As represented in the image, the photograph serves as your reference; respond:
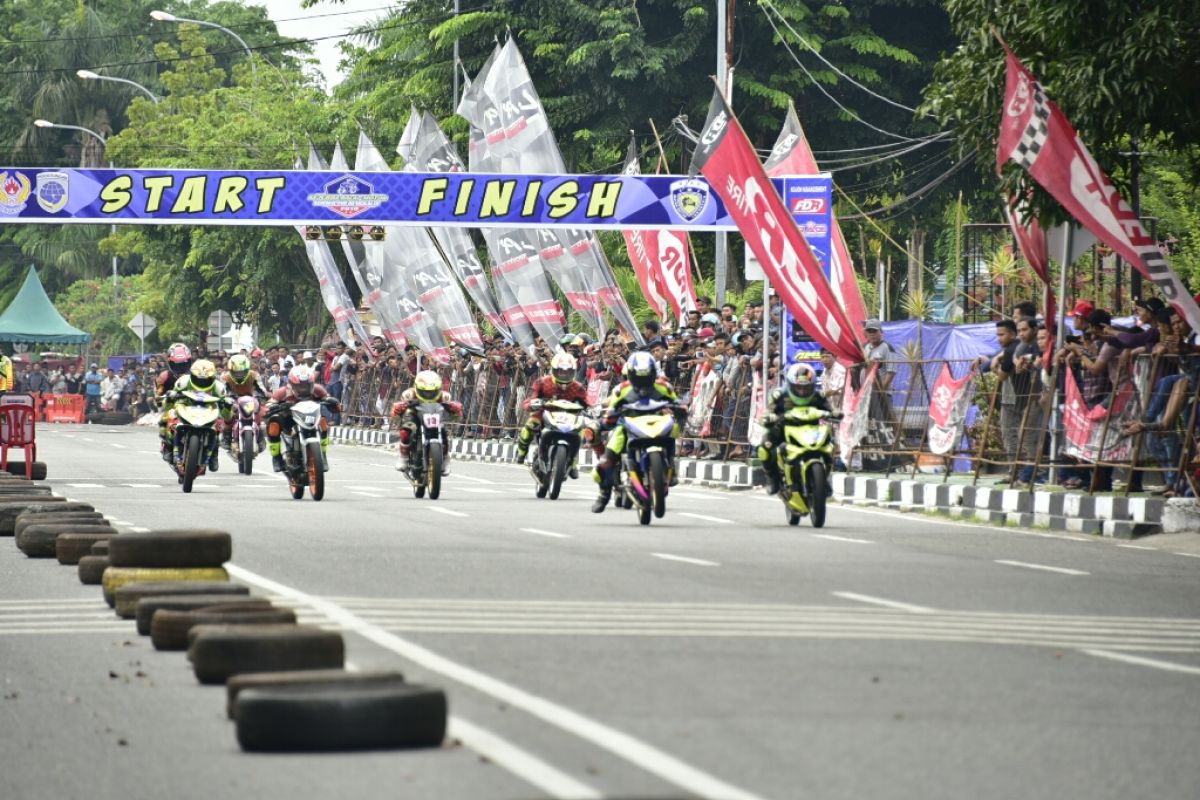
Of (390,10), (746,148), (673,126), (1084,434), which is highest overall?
(390,10)

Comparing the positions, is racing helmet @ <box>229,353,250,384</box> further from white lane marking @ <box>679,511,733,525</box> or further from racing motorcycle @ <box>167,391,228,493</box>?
white lane marking @ <box>679,511,733,525</box>

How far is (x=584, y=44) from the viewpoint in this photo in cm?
4534

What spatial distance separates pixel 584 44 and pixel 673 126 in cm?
242

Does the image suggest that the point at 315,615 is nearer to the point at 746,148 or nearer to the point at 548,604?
the point at 548,604

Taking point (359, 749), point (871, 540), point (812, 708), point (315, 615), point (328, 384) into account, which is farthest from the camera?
point (328, 384)

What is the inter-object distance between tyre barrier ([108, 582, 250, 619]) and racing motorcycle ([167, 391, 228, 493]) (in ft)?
45.1

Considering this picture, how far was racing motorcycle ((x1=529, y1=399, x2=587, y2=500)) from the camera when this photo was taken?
24.5 meters

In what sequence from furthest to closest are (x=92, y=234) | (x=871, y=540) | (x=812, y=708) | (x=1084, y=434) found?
(x=92, y=234)
(x=1084, y=434)
(x=871, y=540)
(x=812, y=708)

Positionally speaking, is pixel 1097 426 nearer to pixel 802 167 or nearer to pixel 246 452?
pixel 802 167

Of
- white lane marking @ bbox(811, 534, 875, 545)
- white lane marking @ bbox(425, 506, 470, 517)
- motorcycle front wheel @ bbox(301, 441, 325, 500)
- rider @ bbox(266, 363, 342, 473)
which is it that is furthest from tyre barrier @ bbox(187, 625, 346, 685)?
rider @ bbox(266, 363, 342, 473)

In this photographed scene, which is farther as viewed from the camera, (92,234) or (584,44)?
(92,234)

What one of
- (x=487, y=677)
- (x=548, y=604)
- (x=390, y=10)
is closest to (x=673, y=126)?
(x=390, y=10)

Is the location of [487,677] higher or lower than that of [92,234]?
lower

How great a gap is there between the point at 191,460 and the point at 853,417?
7.65 metres
